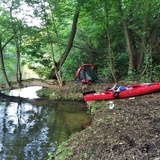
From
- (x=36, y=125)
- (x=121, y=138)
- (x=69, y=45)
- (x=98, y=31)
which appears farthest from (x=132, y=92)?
(x=98, y=31)

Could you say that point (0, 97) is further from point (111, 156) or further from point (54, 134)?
point (111, 156)

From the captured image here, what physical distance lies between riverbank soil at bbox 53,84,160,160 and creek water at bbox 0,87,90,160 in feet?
2.54

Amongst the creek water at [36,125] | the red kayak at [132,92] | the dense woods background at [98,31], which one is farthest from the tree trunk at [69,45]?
the red kayak at [132,92]

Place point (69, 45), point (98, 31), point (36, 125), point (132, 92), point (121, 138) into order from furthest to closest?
point (98, 31)
point (69, 45)
point (132, 92)
point (36, 125)
point (121, 138)

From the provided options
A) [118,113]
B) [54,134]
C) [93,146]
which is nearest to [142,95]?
[118,113]

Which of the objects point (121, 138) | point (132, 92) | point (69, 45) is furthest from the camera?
point (69, 45)

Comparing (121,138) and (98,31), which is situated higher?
(98,31)

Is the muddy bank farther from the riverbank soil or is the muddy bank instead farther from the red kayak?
the red kayak

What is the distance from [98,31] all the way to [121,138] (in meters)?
7.76

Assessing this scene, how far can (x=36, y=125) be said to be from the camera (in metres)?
5.98

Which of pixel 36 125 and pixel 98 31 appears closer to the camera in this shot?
pixel 36 125

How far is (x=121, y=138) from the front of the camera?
11.6ft

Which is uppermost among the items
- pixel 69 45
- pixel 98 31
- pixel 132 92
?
pixel 98 31

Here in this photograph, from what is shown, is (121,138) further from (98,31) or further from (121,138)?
(98,31)
